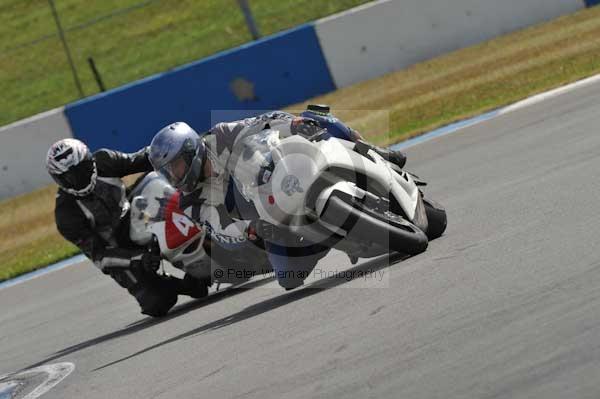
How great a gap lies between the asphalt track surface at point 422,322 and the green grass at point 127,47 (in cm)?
999

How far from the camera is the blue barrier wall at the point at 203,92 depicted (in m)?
17.7

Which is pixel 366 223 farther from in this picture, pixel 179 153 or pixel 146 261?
pixel 146 261

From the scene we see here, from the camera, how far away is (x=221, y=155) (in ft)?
24.3

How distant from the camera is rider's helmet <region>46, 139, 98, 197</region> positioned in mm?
8820

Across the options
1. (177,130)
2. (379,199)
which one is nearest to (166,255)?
(177,130)

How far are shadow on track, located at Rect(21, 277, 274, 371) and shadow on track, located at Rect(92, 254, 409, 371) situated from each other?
0.97 meters

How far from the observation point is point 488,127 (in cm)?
1288

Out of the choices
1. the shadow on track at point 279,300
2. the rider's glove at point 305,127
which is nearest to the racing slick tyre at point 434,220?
the shadow on track at point 279,300

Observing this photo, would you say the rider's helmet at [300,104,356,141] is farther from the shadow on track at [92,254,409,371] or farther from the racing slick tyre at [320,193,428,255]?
the shadow on track at [92,254,409,371]

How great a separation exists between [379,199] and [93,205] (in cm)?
284

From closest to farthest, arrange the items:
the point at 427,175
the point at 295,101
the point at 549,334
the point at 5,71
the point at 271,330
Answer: the point at 549,334 → the point at 271,330 → the point at 427,175 → the point at 295,101 → the point at 5,71

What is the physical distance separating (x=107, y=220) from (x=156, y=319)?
33.6 inches

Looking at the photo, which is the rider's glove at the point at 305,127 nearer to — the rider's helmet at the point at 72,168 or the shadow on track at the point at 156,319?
the shadow on track at the point at 156,319

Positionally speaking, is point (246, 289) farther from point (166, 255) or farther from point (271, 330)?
point (271, 330)
